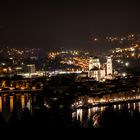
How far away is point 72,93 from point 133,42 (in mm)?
20023

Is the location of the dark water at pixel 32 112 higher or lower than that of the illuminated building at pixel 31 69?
lower

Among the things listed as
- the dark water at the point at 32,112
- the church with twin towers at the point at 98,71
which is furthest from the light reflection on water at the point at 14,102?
the church with twin towers at the point at 98,71

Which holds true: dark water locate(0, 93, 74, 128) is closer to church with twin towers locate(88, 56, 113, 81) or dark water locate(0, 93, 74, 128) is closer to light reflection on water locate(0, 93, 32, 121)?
light reflection on water locate(0, 93, 32, 121)

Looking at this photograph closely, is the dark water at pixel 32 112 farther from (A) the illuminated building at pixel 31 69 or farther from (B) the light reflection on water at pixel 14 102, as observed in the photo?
(A) the illuminated building at pixel 31 69

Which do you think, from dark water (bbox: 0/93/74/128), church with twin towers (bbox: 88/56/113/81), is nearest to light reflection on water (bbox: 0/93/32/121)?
dark water (bbox: 0/93/74/128)

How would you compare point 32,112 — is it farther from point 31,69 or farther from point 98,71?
point 31,69

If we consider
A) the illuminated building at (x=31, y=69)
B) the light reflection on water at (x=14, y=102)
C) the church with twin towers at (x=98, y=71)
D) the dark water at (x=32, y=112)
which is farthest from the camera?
the illuminated building at (x=31, y=69)

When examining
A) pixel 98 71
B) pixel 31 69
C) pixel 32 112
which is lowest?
pixel 32 112

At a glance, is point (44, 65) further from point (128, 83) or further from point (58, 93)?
point (58, 93)

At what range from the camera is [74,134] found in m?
8.36

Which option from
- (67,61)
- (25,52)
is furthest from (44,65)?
(25,52)

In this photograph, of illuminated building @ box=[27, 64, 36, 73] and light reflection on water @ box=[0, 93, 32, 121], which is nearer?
light reflection on water @ box=[0, 93, 32, 121]

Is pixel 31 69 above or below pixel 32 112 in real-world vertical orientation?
above

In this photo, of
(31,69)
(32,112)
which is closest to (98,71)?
(31,69)
